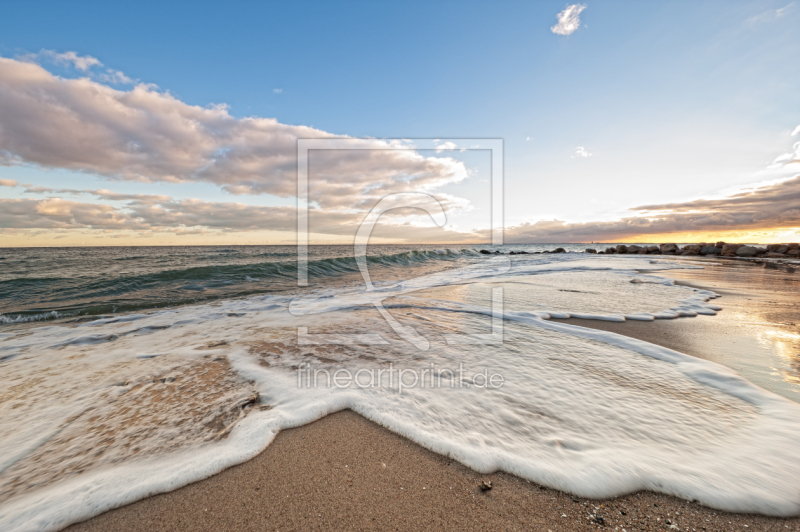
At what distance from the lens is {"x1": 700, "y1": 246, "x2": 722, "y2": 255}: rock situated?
26.7 m

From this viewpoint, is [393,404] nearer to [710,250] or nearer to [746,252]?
[746,252]

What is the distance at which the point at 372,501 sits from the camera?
1619 millimetres

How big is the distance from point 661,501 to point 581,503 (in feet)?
1.36

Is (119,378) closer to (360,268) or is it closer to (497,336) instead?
(497,336)

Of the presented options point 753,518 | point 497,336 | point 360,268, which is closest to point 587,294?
point 497,336

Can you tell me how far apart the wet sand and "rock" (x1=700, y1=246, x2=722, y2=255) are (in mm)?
37068

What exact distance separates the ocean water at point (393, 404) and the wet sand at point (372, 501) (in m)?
0.10

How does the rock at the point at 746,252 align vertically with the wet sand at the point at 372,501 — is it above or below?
above

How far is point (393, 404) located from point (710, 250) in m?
38.0

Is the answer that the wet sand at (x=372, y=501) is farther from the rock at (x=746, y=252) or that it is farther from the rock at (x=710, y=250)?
the rock at (x=710, y=250)

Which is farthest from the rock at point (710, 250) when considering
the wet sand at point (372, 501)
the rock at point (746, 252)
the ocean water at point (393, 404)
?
the wet sand at point (372, 501)

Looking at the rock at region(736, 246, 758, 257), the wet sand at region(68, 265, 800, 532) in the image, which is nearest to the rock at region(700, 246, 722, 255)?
the rock at region(736, 246, 758, 257)

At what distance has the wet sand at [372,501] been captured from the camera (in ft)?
4.80

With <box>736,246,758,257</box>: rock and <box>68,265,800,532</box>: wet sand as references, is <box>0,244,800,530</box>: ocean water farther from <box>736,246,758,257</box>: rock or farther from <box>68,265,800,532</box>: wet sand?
<box>736,246,758,257</box>: rock
